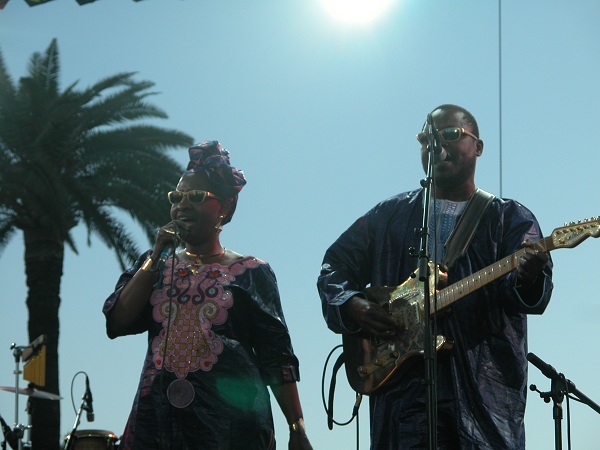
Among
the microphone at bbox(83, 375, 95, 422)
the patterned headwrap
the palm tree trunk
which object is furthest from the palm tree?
the patterned headwrap

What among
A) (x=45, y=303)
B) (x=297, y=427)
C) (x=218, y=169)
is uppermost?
(x=45, y=303)

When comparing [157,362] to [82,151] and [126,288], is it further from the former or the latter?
[82,151]

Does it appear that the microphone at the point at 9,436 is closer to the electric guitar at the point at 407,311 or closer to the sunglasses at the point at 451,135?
the electric guitar at the point at 407,311

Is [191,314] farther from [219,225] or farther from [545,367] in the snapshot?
[545,367]

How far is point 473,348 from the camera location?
5105 millimetres

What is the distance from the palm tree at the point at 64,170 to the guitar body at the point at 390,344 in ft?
41.3

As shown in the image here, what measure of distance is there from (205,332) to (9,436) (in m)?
7.60

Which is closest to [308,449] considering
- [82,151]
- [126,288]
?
[126,288]

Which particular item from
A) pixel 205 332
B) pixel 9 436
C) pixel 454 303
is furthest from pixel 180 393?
pixel 9 436

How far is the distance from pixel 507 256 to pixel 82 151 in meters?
14.2

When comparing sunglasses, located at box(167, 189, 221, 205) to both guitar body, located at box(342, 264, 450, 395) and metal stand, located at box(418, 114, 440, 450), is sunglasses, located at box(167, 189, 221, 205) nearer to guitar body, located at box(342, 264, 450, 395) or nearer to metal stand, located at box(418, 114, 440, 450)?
guitar body, located at box(342, 264, 450, 395)

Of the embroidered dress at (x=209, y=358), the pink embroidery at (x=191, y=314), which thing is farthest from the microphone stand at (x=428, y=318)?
the pink embroidery at (x=191, y=314)

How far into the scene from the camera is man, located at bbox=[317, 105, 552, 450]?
197 inches

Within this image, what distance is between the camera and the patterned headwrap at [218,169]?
6031 mm
